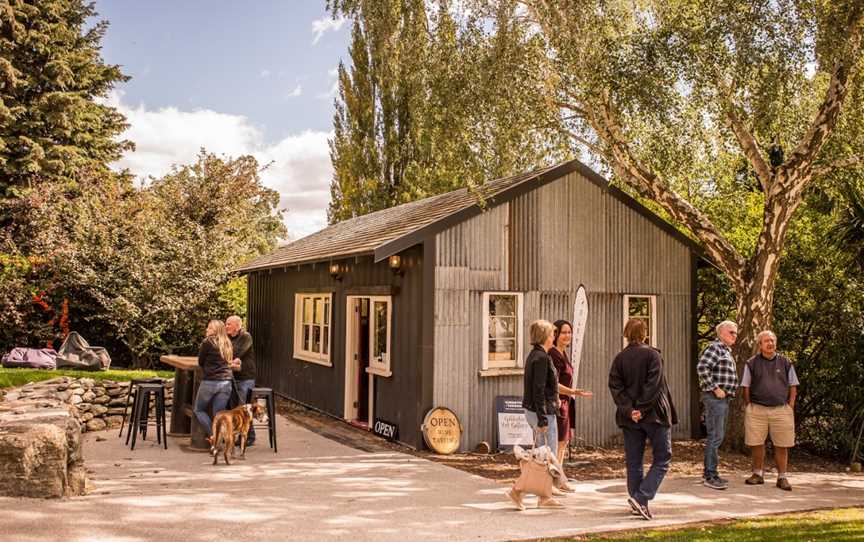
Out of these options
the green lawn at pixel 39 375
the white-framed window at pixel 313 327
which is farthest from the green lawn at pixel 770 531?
the green lawn at pixel 39 375

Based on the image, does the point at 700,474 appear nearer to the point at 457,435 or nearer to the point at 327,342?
the point at 457,435

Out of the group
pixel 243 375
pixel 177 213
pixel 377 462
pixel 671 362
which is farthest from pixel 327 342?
pixel 177 213

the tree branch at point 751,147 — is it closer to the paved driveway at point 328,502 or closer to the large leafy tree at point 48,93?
the paved driveway at point 328,502

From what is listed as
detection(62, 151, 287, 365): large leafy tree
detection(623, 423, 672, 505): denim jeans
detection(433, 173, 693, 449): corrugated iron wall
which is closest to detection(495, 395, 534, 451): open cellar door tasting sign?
detection(433, 173, 693, 449): corrugated iron wall

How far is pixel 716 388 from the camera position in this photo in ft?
26.7

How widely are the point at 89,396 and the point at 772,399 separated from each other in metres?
9.91

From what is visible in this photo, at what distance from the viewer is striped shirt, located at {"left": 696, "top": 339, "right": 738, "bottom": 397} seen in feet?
26.7

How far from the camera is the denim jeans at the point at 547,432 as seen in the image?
23.0ft

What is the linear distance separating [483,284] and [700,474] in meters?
3.85

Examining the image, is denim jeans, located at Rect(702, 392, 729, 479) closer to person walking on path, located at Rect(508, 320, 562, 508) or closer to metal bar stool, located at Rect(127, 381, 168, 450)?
person walking on path, located at Rect(508, 320, 562, 508)

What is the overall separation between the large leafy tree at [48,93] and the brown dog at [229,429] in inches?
619

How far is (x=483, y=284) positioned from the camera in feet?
34.8

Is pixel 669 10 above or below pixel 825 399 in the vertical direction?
above

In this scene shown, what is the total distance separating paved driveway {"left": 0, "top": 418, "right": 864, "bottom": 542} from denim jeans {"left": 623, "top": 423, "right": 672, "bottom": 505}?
10.9 inches
